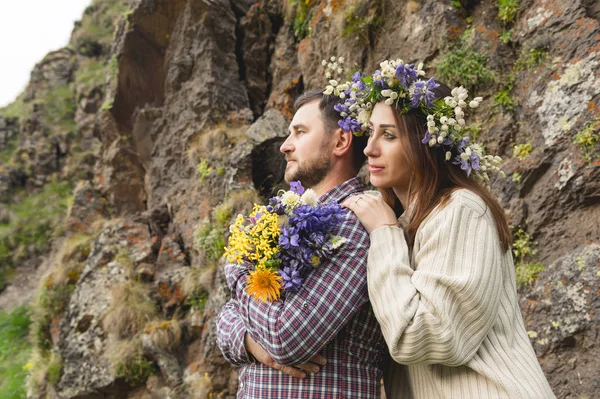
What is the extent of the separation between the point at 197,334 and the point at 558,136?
16.8 ft

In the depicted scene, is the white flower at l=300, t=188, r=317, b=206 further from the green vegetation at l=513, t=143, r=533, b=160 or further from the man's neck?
the green vegetation at l=513, t=143, r=533, b=160

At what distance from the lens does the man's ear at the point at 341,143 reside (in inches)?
109

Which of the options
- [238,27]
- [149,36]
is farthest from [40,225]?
[238,27]

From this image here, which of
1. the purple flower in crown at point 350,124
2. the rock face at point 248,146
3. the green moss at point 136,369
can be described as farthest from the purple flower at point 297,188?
the green moss at point 136,369

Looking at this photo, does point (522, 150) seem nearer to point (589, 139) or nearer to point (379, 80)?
point (589, 139)

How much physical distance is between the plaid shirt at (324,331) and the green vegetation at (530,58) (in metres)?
3.38

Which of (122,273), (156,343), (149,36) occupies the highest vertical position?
(149,36)

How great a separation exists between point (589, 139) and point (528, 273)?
1186 mm

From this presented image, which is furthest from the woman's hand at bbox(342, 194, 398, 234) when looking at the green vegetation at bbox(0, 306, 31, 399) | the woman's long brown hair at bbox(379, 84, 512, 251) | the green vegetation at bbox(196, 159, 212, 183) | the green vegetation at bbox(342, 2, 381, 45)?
the green vegetation at bbox(0, 306, 31, 399)

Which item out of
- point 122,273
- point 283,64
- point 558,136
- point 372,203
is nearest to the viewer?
point 372,203

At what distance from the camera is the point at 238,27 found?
31.1ft

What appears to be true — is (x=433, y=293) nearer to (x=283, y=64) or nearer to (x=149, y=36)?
(x=283, y=64)

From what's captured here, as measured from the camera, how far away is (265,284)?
1.99 meters

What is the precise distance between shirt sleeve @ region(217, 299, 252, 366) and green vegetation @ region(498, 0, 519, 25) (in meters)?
4.26
